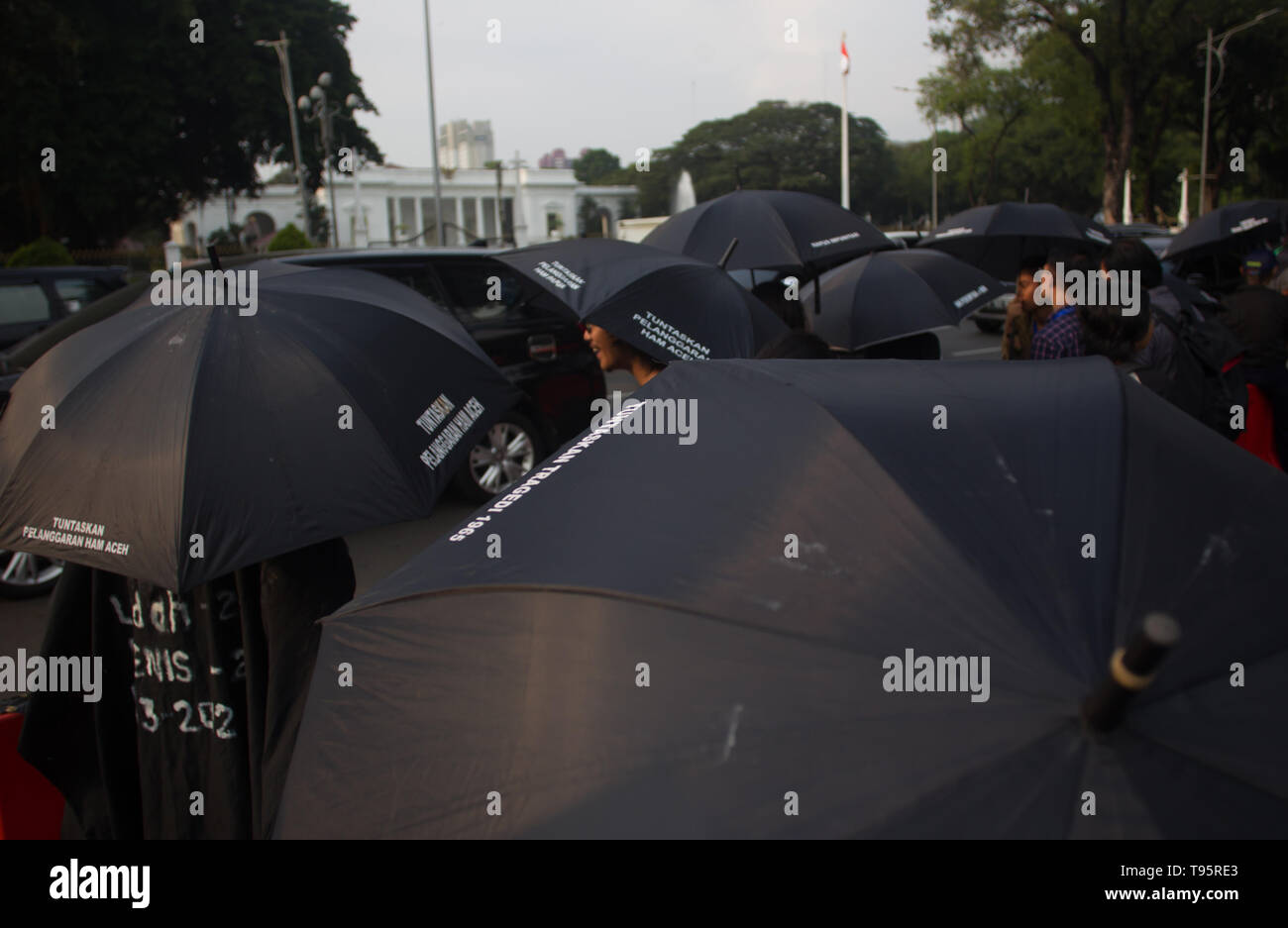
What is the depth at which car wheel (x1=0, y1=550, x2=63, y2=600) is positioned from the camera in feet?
18.2

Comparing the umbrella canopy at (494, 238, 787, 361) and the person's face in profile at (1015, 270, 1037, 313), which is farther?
the person's face in profile at (1015, 270, 1037, 313)

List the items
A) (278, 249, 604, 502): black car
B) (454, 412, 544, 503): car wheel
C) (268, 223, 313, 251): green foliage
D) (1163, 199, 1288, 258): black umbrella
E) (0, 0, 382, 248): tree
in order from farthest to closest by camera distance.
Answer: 1. (0, 0, 382, 248): tree
2. (268, 223, 313, 251): green foliage
3. (1163, 199, 1288, 258): black umbrella
4. (454, 412, 544, 503): car wheel
5. (278, 249, 604, 502): black car

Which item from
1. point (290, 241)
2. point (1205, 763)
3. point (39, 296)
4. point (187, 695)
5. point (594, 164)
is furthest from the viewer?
point (594, 164)

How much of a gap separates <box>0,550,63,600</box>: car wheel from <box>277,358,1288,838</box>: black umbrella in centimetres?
502

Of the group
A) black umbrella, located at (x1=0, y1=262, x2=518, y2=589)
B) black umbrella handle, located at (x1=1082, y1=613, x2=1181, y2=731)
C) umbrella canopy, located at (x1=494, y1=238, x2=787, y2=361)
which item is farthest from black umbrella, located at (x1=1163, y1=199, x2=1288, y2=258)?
black umbrella handle, located at (x1=1082, y1=613, x2=1181, y2=731)

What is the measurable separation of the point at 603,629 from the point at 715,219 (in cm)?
536

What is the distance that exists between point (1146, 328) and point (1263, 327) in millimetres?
2623

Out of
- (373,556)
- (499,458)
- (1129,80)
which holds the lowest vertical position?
(373,556)

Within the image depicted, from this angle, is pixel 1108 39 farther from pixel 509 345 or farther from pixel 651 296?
pixel 651 296

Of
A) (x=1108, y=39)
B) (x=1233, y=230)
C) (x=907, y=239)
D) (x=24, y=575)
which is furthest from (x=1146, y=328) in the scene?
(x=1108, y=39)

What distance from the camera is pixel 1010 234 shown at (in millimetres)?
7414

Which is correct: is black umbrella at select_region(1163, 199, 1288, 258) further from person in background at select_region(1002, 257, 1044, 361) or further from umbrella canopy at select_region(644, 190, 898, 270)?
person in background at select_region(1002, 257, 1044, 361)

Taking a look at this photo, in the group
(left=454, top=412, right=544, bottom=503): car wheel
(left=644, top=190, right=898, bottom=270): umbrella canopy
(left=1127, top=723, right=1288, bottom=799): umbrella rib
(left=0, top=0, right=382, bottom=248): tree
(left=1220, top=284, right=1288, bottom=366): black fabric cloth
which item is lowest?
(left=454, top=412, right=544, bottom=503): car wheel

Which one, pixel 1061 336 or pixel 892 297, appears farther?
pixel 892 297
